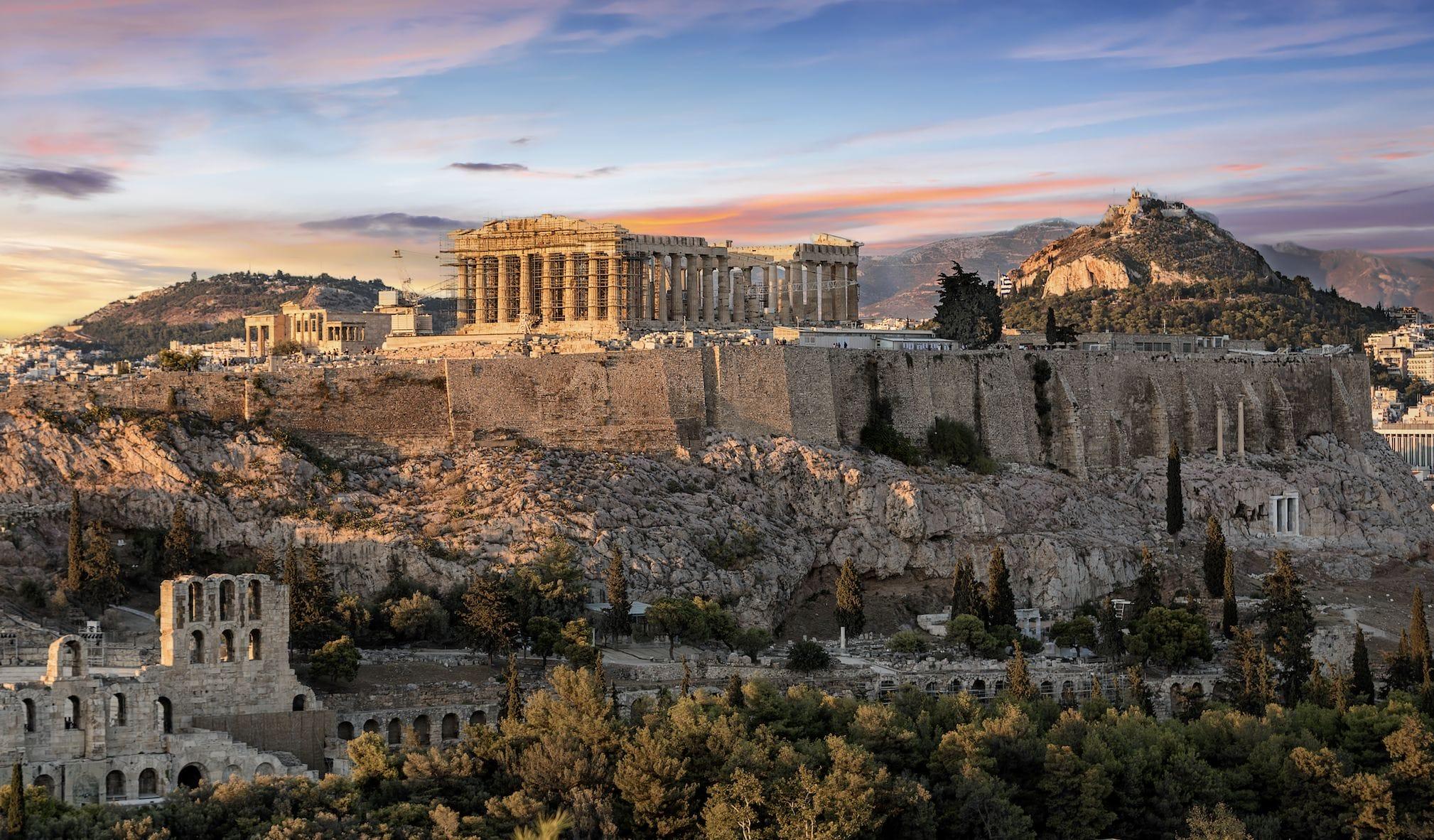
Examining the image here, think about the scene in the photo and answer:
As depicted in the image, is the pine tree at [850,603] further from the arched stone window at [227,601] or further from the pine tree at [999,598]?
the arched stone window at [227,601]

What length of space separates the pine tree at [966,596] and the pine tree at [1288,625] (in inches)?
291

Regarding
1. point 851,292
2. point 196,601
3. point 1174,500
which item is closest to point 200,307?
point 851,292

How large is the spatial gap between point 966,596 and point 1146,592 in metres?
6.63

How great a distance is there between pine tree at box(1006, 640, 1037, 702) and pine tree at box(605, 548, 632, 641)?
8.92m

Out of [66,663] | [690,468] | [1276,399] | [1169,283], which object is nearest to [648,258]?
[690,468]

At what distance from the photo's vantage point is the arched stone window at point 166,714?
1458 inches

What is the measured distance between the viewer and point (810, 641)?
49469 mm

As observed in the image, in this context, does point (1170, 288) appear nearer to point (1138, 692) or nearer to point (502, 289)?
point (502, 289)

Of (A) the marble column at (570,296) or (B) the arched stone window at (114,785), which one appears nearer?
(B) the arched stone window at (114,785)

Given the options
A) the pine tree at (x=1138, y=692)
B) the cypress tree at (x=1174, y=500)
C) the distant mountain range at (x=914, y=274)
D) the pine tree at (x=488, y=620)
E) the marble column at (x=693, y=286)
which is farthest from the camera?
the distant mountain range at (x=914, y=274)

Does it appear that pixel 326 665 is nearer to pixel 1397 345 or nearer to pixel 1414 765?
pixel 1414 765

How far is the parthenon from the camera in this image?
6906 centimetres

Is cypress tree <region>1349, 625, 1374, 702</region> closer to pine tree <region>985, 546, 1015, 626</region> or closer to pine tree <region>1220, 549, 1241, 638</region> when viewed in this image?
pine tree <region>1220, 549, 1241, 638</region>

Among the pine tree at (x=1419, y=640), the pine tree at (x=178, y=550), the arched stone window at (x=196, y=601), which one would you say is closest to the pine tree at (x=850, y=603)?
the pine tree at (x=1419, y=640)
